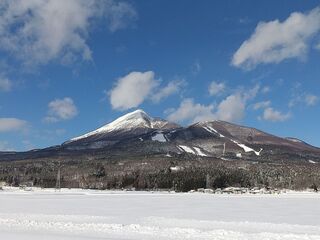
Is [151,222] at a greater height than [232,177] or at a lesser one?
lesser

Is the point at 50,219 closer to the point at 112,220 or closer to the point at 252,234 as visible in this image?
the point at 112,220

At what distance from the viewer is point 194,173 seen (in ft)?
542

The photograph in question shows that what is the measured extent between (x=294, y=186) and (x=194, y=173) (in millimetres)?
31570

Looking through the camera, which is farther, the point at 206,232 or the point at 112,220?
the point at 112,220

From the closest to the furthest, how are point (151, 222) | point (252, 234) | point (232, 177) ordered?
1. point (252, 234)
2. point (151, 222)
3. point (232, 177)

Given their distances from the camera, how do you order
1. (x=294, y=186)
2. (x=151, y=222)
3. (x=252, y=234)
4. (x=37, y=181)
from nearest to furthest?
(x=252, y=234)
(x=151, y=222)
(x=294, y=186)
(x=37, y=181)

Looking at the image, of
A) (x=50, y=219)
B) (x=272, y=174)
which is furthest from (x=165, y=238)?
(x=272, y=174)

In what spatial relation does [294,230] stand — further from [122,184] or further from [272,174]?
[272,174]

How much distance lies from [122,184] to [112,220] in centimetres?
13733

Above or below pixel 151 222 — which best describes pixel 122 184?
above

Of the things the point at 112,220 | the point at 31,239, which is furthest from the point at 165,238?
the point at 112,220

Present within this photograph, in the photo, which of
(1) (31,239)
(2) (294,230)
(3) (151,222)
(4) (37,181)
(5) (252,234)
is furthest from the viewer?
(4) (37,181)

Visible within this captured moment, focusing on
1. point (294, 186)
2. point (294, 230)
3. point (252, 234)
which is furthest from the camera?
point (294, 186)

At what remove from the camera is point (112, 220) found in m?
36.6
